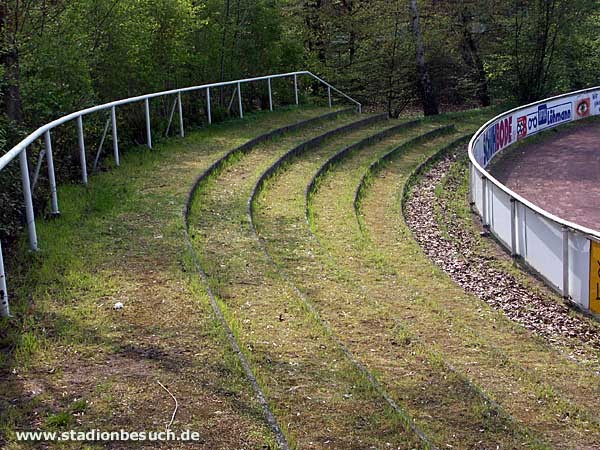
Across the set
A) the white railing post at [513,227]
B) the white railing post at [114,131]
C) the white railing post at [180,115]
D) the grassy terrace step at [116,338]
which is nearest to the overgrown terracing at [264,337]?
the grassy terrace step at [116,338]

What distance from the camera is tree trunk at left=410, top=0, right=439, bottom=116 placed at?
101 ft

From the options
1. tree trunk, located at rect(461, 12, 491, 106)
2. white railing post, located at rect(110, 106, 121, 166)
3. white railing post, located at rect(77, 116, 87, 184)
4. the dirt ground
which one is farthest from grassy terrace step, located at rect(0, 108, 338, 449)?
tree trunk, located at rect(461, 12, 491, 106)

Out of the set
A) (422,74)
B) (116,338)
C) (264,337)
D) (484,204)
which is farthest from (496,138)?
(116,338)

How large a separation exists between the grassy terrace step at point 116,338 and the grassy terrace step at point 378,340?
1330 millimetres

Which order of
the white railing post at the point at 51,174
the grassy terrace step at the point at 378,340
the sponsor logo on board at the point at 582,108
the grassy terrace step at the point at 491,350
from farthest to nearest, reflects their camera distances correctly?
the sponsor logo on board at the point at 582,108, the white railing post at the point at 51,174, the grassy terrace step at the point at 491,350, the grassy terrace step at the point at 378,340

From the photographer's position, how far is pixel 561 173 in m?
22.2

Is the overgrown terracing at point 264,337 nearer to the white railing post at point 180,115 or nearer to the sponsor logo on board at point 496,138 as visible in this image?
the white railing post at point 180,115

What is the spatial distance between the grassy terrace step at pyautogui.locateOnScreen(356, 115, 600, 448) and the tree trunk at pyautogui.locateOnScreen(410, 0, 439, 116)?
1832cm

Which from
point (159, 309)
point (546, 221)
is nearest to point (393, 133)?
point (546, 221)

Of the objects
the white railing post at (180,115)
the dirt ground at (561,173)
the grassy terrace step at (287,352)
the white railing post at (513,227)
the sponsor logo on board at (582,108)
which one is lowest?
the dirt ground at (561,173)

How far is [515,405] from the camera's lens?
22.1 ft

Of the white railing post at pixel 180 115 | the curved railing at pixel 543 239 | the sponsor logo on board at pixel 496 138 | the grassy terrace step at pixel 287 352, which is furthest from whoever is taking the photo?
the sponsor logo on board at pixel 496 138

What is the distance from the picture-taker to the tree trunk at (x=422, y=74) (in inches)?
1208

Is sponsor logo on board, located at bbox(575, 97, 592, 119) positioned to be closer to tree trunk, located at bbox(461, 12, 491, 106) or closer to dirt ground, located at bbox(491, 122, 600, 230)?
dirt ground, located at bbox(491, 122, 600, 230)
